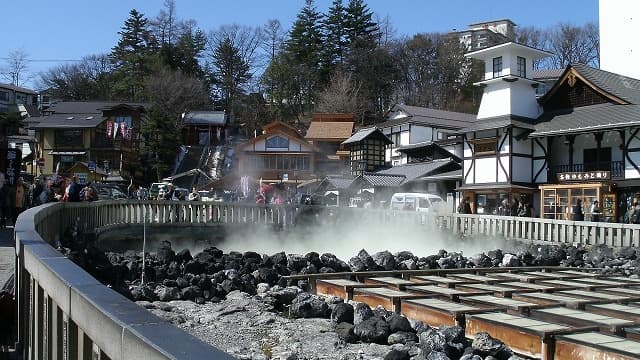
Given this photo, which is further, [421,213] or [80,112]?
[80,112]

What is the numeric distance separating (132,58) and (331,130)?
80.3 ft

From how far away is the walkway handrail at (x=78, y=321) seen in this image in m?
2.01

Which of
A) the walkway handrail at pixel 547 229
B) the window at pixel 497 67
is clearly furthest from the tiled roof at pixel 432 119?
the walkway handrail at pixel 547 229

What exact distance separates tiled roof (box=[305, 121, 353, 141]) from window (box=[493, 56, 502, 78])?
81.1ft

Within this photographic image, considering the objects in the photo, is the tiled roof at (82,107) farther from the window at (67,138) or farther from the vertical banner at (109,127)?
the vertical banner at (109,127)

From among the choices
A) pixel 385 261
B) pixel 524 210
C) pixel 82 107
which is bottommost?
pixel 385 261

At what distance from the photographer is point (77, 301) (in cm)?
280

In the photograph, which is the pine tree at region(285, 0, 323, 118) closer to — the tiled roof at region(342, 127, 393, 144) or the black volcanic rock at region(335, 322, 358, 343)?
the tiled roof at region(342, 127, 393, 144)

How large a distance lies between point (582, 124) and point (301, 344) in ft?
81.0

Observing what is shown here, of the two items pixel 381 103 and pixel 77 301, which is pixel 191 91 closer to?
pixel 381 103

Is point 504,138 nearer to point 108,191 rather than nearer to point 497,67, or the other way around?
point 497,67

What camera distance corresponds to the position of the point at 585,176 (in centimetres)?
2867

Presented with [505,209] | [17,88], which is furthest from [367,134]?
[17,88]

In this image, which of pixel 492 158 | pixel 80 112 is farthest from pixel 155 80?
pixel 492 158
